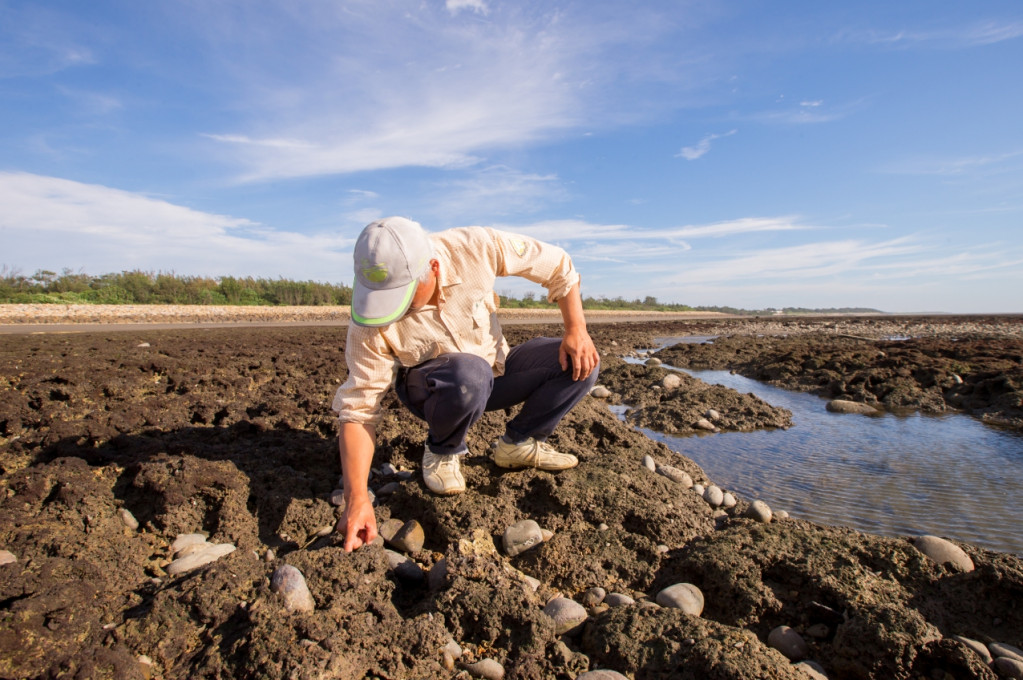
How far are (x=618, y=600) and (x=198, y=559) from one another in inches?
69.4

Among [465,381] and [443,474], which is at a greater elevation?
[465,381]

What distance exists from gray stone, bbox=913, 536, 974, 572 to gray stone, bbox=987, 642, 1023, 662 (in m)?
0.42

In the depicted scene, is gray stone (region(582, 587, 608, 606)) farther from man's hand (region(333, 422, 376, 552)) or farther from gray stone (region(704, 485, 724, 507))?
gray stone (region(704, 485, 724, 507))

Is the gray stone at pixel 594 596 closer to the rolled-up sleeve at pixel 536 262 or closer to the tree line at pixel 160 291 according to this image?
the rolled-up sleeve at pixel 536 262

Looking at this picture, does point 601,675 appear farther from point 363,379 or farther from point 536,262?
point 536,262

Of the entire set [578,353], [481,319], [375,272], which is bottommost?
[578,353]

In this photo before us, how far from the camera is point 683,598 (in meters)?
2.30

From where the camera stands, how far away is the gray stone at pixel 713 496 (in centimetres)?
340

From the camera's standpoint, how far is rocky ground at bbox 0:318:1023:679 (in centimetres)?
185

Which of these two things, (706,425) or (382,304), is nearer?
(382,304)

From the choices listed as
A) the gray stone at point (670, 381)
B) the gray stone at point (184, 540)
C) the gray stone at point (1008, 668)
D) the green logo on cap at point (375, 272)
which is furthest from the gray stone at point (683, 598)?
the gray stone at point (670, 381)

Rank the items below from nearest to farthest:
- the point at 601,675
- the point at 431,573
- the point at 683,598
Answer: the point at 601,675 → the point at 683,598 → the point at 431,573

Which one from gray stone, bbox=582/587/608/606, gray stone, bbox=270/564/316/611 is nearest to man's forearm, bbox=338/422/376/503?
gray stone, bbox=270/564/316/611

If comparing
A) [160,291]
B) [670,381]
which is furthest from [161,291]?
[670,381]
